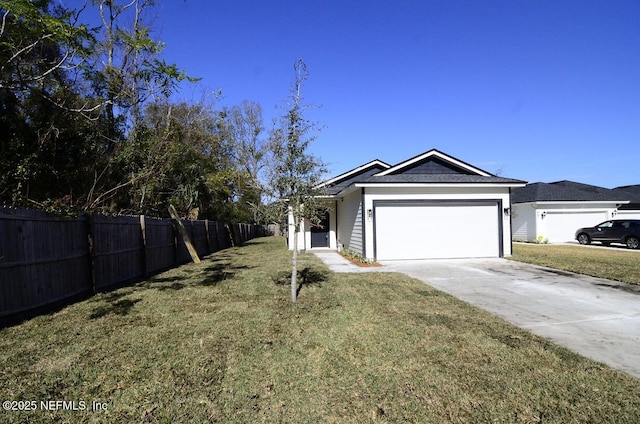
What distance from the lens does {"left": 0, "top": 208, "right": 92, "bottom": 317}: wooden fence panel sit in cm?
537

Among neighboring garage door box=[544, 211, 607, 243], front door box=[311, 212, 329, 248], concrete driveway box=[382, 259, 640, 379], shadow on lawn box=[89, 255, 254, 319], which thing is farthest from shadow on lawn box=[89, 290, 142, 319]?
neighboring garage door box=[544, 211, 607, 243]

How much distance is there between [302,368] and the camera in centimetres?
387

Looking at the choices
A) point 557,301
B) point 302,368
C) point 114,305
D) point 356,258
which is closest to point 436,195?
point 356,258

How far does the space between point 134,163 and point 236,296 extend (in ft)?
25.9

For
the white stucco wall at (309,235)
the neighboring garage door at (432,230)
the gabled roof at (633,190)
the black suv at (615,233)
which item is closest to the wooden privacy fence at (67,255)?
the neighboring garage door at (432,230)

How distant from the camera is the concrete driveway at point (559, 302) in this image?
15.0 ft

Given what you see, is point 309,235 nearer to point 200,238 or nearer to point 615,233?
point 200,238

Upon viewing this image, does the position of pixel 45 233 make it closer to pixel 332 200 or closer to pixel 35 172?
pixel 35 172

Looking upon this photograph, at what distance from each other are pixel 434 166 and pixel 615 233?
1175 cm

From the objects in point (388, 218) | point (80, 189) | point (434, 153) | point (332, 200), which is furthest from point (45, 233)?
point (332, 200)

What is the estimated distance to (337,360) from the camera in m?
4.07

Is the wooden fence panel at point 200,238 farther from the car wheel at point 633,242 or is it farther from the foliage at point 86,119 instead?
the car wheel at point 633,242

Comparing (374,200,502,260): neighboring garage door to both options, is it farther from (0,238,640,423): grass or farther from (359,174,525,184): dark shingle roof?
(0,238,640,423): grass

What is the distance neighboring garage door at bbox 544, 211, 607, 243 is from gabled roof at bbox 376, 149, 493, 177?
1102 centimetres
